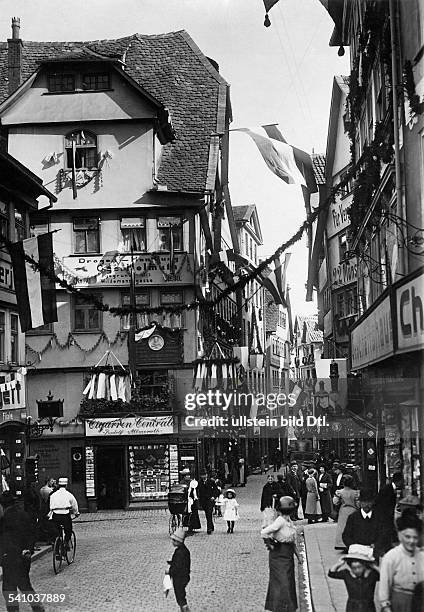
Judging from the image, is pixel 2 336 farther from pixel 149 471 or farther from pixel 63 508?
pixel 149 471

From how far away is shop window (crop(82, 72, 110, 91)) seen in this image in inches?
955

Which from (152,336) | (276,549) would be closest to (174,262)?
(152,336)

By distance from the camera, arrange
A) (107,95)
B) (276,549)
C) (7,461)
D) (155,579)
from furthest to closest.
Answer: (107,95)
(7,461)
(155,579)
(276,549)

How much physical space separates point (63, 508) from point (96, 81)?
11.9 m

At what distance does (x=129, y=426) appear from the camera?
99.8ft

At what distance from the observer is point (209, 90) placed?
79.4 ft

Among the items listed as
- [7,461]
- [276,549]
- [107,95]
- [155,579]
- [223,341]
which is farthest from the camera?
[223,341]

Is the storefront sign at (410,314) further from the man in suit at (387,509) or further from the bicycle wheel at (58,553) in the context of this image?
the bicycle wheel at (58,553)

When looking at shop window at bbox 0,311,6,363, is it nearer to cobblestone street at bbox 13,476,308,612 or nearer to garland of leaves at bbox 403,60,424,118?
cobblestone street at bbox 13,476,308,612

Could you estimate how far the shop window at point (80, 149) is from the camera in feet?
81.5

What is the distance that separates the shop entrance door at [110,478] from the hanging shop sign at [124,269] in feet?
21.5

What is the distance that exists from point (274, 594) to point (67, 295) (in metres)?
17.1

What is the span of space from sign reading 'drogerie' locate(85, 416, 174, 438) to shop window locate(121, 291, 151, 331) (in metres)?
4.11

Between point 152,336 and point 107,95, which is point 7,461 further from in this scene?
point 107,95
